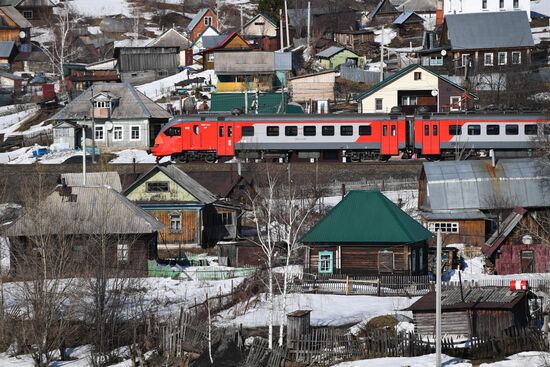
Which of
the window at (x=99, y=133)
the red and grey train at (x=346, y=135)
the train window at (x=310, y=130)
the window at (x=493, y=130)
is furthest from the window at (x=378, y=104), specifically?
the window at (x=99, y=133)

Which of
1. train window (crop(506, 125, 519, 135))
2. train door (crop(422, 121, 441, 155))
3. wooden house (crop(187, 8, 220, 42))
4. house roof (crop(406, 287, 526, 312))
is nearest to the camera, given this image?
house roof (crop(406, 287, 526, 312))

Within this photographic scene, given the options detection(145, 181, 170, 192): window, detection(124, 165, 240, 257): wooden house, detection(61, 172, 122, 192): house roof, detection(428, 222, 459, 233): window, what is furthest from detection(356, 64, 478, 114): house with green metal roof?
detection(145, 181, 170, 192): window

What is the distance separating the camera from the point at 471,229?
1756 inches

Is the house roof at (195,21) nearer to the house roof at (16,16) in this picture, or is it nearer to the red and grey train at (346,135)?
the house roof at (16,16)

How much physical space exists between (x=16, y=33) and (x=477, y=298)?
206 ft

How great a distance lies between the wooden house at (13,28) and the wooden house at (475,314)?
6188 centimetres

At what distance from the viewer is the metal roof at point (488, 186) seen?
44969mm

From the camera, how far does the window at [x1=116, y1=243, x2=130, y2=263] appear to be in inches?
1523

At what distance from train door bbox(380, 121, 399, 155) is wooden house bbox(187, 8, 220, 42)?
32.9 metres

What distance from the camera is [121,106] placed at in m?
63.8

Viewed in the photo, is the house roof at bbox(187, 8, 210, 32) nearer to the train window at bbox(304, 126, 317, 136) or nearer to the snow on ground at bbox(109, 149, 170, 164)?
Result: the snow on ground at bbox(109, 149, 170, 164)

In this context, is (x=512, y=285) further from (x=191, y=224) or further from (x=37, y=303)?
(x=191, y=224)

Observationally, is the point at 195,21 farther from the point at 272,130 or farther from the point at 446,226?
the point at 446,226

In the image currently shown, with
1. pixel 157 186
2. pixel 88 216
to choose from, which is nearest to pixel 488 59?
pixel 157 186
